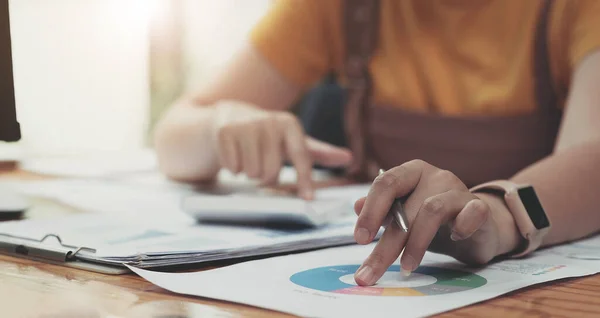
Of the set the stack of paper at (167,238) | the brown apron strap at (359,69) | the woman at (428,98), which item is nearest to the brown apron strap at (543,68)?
the woman at (428,98)

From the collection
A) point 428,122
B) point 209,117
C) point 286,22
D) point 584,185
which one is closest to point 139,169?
point 209,117

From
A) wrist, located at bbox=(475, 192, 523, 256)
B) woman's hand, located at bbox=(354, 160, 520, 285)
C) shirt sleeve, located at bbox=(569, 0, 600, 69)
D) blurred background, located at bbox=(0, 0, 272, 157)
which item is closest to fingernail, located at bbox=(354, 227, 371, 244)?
woman's hand, located at bbox=(354, 160, 520, 285)

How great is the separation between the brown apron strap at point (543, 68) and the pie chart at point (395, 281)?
49 centimetres

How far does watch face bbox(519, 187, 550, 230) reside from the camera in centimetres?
49

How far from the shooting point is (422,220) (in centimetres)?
40

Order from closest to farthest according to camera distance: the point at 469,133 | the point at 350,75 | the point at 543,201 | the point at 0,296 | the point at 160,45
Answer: the point at 0,296 → the point at 543,201 → the point at 469,133 → the point at 350,75 → the point at 160,45

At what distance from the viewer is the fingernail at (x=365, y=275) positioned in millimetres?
388

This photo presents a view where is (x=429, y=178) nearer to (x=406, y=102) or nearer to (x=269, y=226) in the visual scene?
(x=269, y=226)

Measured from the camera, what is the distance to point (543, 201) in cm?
53

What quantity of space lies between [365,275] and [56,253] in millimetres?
203

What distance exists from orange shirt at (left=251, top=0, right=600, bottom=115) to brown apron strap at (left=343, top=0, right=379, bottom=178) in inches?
0.6

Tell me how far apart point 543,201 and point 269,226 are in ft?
0.70

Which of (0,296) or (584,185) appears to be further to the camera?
(584,185)

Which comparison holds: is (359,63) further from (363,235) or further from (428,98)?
(363,235)
